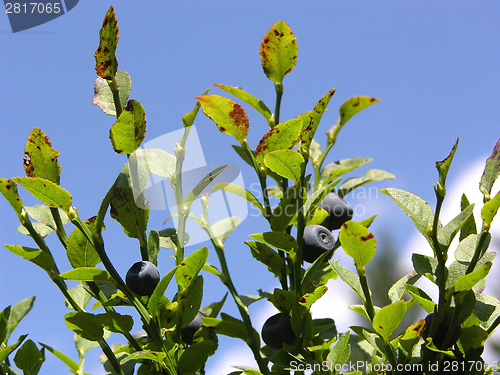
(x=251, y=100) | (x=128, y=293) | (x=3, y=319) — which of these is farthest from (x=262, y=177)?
(x=3, y=319)

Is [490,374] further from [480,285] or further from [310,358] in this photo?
[310,358]

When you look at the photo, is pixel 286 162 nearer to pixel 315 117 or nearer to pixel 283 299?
pixel 315 117

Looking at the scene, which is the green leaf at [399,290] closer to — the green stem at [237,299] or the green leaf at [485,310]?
the green leaf at [485,310]

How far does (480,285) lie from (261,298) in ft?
1.20

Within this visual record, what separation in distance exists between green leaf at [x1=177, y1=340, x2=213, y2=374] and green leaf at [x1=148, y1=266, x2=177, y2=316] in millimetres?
89

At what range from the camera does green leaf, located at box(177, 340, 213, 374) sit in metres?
0.68

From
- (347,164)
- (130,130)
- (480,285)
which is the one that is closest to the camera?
(130,130)

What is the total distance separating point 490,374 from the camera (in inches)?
27.7

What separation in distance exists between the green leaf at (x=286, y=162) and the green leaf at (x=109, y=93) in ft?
0.76

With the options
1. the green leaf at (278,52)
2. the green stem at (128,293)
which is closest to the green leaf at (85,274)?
the green stem at (128,293)

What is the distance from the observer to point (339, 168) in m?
0.98

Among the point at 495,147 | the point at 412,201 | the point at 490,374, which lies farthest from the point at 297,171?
the point at 490,374

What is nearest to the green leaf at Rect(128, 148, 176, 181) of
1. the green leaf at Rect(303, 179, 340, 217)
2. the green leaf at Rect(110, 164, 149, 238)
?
the green leaf at Rect(110, 164, 149, 238)

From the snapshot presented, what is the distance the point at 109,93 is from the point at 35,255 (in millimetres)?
268
